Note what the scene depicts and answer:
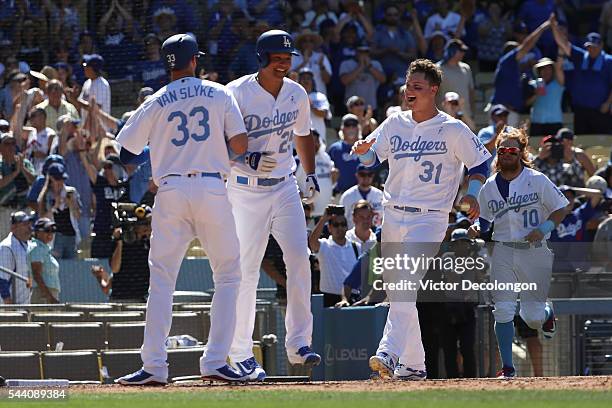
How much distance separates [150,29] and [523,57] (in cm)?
506

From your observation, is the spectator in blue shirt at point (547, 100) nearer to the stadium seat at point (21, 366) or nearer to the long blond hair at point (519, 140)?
the long blond hair at point (519, 140)

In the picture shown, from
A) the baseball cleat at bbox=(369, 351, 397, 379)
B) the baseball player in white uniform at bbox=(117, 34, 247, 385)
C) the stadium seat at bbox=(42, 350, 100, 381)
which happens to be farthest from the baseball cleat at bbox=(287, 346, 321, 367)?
the stadium seat at bbox=(42, 350, 100, 381)

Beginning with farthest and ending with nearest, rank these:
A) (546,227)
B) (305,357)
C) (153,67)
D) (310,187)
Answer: (153,67) → (546,227) → (310,187) → (305,357)

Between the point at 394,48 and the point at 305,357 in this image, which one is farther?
the point at 394,48

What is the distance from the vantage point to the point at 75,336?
11805 millimetres

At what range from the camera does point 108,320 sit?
1241 centimetres

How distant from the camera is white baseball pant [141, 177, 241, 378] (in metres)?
7.72

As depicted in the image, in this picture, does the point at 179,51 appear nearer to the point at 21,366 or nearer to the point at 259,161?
the point at 259,161

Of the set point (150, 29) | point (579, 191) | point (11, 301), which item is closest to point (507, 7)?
point (150, 29)

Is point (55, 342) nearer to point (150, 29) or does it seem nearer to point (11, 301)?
point (11, 301)

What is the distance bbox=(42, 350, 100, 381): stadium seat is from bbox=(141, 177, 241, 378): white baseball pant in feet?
11.2

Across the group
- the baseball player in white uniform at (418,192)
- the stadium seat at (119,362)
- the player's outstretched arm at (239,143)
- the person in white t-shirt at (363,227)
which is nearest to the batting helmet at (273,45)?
the player's outstretched arm at (239,143)

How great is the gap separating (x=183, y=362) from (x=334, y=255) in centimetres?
192

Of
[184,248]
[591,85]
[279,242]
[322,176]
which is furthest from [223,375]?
[591,85]
